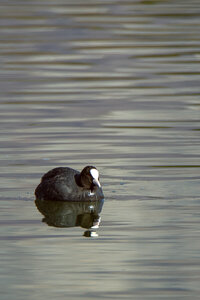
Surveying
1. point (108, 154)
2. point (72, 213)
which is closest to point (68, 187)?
point (72, 213)

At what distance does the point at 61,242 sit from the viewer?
11172 millimetres

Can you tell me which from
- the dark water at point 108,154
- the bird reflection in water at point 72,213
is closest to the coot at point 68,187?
the bird reflection in water at point 72,213

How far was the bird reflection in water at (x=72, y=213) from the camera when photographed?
12.2 m

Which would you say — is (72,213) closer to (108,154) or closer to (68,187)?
(68,187)

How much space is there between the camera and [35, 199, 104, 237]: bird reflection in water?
39.9ft

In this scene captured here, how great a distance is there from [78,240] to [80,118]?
7599 millimetres

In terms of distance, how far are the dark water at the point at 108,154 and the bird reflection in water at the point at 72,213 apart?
12 cm

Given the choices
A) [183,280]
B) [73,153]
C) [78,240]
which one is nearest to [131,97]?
[73,153]

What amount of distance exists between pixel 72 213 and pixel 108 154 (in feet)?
8.93

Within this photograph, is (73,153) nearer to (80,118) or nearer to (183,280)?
(80,118)

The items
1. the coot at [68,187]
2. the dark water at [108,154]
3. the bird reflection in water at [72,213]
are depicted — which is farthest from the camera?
the coot at [68,187]

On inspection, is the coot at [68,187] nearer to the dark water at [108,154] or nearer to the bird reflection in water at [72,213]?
the bird reflection in water at [72,213]

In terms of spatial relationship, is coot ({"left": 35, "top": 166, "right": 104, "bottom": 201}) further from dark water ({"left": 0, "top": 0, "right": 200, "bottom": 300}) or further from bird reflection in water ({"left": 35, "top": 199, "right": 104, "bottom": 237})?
dark water ({"left": 0, "top": 0, "right": 200, "bottom": 300})

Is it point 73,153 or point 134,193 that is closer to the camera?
point 134,193
